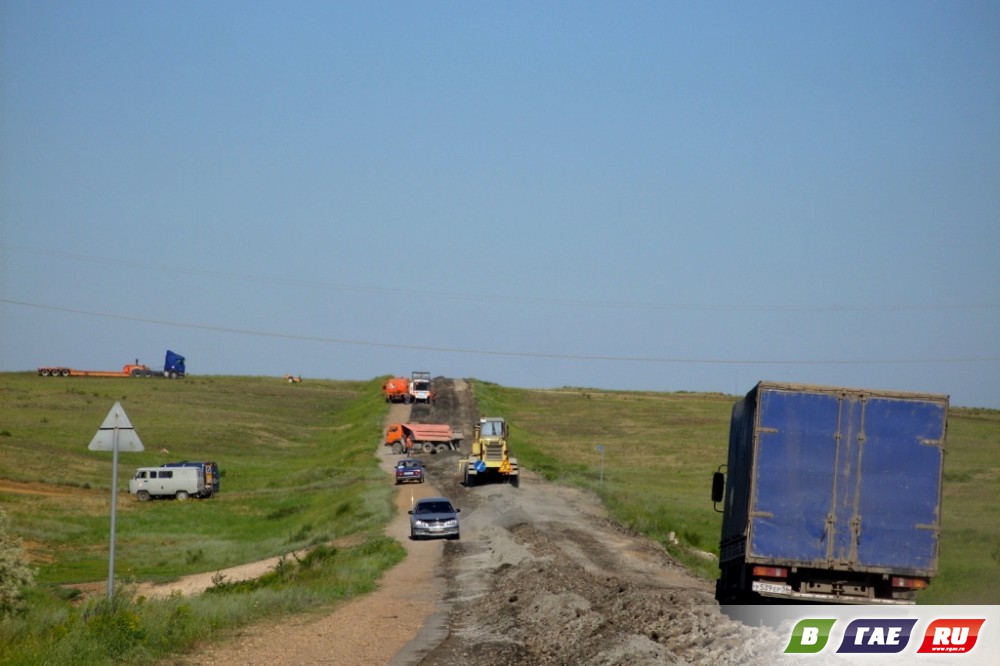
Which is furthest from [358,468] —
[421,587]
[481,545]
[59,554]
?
[421,587]

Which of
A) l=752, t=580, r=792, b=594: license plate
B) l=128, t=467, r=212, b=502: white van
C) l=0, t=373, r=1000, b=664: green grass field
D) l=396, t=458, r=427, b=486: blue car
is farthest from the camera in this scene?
l=128, t=467, r=212, b=502: white van

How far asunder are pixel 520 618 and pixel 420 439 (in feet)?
201

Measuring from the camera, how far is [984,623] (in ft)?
46.6

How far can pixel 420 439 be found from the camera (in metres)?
82.1

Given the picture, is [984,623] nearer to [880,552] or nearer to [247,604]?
[880,552]

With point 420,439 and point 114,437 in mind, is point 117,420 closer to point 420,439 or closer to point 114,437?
point 114,437

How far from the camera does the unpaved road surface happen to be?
55.0ft

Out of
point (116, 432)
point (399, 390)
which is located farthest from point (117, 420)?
point (399, 390)

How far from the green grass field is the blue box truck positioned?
865 centimetres

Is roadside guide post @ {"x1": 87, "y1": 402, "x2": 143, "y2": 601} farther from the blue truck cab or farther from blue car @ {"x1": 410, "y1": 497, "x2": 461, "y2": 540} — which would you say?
the blue truck cab

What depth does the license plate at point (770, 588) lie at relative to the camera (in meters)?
18.3

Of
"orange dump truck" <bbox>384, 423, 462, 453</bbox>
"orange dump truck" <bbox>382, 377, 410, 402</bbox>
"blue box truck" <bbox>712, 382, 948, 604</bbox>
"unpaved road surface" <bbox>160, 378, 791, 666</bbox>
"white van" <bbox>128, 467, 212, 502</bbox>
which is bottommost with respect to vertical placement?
"white van" <bbox>128, 467, 212, 502</bbox>

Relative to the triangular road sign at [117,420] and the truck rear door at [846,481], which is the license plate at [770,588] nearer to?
the truck rear door at [846,481]

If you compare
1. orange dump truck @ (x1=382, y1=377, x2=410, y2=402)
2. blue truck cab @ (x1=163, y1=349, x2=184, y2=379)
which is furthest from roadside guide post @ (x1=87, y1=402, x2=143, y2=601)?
blue truck cab @ (x1=163, y1=349, x2=184, y2=379)
